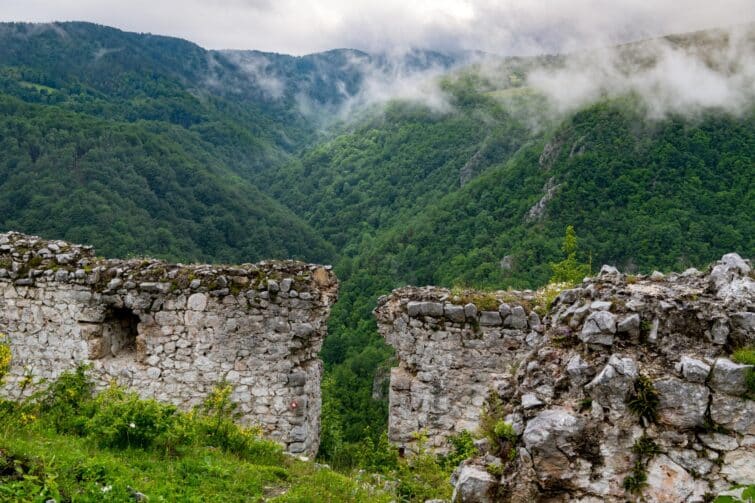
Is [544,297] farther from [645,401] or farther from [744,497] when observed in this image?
[744,497]

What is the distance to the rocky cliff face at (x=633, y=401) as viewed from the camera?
3428 millimetres

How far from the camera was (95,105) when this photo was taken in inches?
4727

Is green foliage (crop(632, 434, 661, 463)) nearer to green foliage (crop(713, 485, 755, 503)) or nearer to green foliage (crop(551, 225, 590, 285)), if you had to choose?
green foliage (crop(713, 485, 755, 503))

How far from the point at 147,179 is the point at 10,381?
69.6 metres

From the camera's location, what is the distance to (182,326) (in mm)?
7316

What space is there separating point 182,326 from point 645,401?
5.64 metres

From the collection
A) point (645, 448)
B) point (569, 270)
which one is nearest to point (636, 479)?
point (645, 448)

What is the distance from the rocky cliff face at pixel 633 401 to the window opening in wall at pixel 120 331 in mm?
5465

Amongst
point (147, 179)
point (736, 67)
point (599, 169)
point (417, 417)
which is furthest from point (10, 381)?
point (736, 67)

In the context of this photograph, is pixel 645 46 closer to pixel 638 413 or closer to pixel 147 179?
pixel 147 179

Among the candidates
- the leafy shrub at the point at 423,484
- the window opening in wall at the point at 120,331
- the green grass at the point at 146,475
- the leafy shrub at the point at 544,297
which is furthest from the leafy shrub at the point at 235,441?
the leafy shrub at the point at 544,297

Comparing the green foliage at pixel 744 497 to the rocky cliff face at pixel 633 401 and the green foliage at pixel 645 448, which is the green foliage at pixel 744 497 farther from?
the green foliage at pixel 645 448

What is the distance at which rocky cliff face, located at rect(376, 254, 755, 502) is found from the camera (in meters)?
3.43

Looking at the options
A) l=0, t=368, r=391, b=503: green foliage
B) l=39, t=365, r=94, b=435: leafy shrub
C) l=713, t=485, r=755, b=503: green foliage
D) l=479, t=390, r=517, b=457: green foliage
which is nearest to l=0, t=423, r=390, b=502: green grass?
l=0, t=368, r=391, b=503: green foliage
